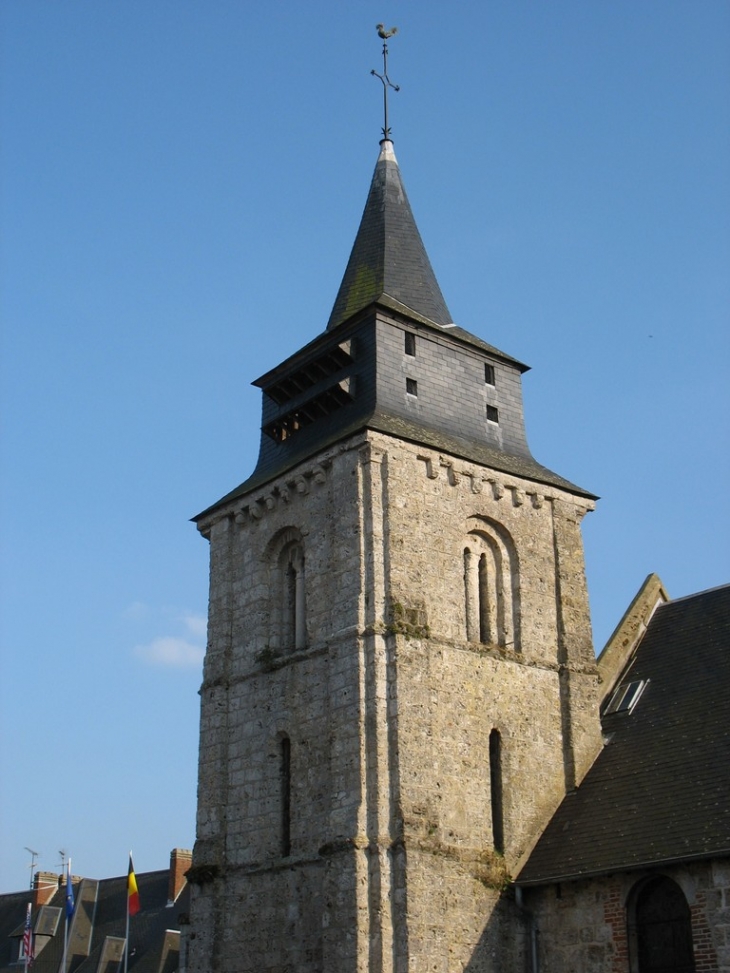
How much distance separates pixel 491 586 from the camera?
2319 cm

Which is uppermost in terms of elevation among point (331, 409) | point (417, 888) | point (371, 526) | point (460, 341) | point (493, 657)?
point (460, 341)

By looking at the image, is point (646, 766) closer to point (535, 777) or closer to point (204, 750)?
point (535, 777)

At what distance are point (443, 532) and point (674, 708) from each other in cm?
498

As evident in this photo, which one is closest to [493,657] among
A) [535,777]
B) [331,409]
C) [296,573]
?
[535,777]

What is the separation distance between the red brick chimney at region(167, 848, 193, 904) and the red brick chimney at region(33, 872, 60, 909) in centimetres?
678

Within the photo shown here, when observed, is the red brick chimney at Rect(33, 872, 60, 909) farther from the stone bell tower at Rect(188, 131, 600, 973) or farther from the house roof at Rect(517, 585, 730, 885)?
the house roof at Rect(517, 585, 730, 885)

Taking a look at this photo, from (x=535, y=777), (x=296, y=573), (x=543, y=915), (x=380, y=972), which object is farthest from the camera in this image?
(x=296, y=573)

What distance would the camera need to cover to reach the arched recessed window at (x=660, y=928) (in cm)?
1838

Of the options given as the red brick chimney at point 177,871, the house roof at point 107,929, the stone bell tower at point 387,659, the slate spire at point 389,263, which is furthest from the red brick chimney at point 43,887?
the slate spire at point 389,263

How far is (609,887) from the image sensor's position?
19391 mm

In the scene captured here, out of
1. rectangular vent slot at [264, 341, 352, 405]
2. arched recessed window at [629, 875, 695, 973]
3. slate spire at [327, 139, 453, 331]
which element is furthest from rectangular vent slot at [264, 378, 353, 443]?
arched recessed window at [629, 875, 695, 973]

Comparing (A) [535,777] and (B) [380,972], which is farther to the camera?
(A) [535,777]

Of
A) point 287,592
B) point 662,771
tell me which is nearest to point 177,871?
point 287,592

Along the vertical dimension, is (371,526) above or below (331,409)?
below
